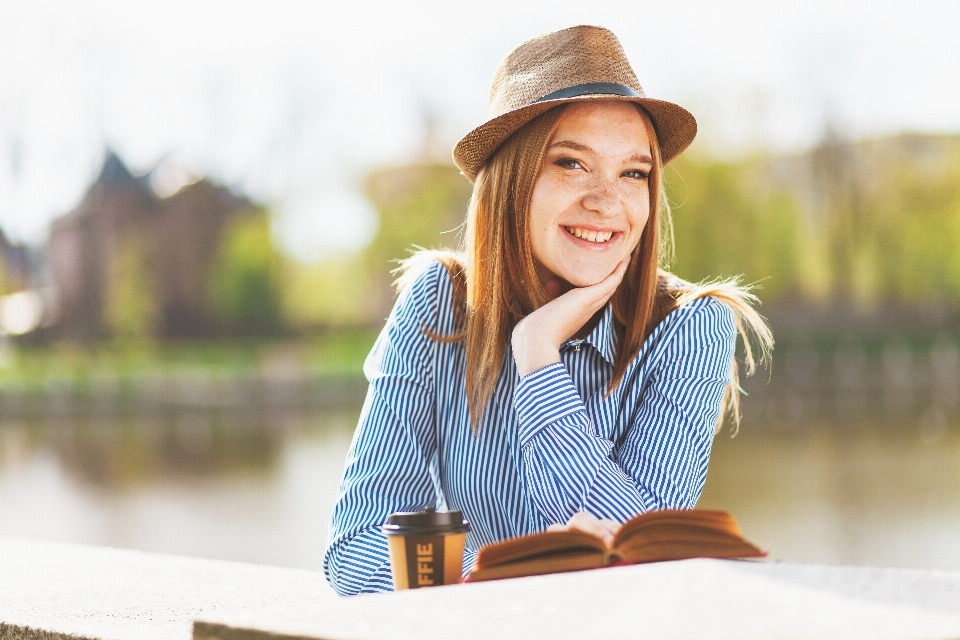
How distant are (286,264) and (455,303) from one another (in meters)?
33.7

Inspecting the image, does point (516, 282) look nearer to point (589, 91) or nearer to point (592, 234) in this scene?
point (592, 234)

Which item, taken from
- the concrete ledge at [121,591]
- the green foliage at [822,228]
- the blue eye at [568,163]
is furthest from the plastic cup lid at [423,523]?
the green foliage at [822,228]

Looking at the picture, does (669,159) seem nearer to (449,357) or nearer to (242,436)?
(449,357)

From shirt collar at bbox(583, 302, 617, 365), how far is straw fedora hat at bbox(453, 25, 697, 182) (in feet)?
1.29

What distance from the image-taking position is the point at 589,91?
2096 millimetres

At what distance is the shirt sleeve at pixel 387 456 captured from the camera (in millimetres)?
1979

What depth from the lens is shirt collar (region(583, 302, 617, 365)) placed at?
7.09 feet

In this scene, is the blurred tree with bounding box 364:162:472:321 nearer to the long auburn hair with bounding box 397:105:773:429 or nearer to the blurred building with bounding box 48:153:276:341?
the blurred building with bounding box 48:153:276:341

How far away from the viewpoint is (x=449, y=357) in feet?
7.27

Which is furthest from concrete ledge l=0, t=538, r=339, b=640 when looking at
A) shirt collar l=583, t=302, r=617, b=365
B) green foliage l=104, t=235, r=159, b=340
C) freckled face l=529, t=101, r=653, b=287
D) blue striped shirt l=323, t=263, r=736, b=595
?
green foliage l=104, t=235, r=159, b=340

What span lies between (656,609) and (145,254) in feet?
112

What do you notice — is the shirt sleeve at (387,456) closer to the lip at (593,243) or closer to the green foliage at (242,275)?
the lip at (593,243)

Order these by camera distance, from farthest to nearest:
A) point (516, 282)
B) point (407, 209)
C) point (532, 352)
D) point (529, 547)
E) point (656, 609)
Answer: point (407, 209) < point (516, 282) < point (532, 352) < point (529, 547) < point (656, 609)

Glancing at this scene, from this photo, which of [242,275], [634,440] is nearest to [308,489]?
[634,440]
